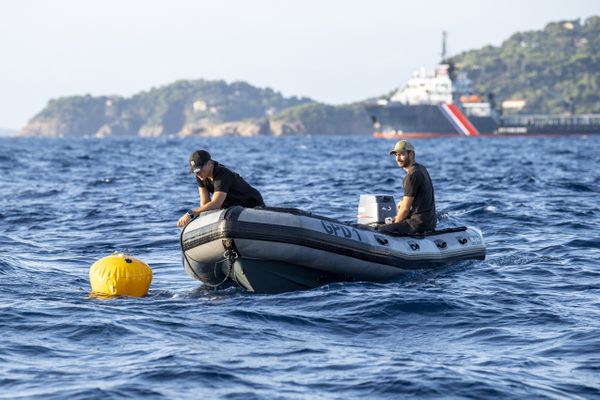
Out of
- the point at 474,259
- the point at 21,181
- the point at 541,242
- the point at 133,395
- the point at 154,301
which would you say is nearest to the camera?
the point at 133,395

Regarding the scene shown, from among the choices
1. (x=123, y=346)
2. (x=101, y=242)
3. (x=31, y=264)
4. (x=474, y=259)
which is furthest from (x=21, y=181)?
(x=123, y=346)

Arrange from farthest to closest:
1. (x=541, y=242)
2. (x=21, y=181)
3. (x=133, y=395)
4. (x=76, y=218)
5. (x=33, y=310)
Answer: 1. (x=21, y=181)
2. (x=76, y=218)
3. (x=541, y=242)
4. (x=33, y=310)
5. (x=133, y=395)

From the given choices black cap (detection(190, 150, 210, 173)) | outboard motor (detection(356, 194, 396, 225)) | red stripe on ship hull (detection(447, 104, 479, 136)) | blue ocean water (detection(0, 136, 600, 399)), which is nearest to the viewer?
blue ocean water (detection(0, 136, 600, 399))

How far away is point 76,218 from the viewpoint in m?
20.0

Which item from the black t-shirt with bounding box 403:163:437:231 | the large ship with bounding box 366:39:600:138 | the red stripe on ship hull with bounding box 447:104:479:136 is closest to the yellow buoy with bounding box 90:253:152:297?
the black t-shirt with bounding box 403:163:437:231

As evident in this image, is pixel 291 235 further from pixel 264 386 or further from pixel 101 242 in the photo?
pixel 101 242

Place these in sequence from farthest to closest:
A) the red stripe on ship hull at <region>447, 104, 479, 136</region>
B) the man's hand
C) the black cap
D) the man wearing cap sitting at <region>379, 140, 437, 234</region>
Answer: the red stripe on ship hull at <region>447, 104, 479, 136</region>
the man wearing cap sitting at <region>379, 140, 437, 234</region>
the man's hand
the black cap

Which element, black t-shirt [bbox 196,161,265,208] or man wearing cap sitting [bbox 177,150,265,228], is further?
black t-shirt [bbox 196,161,265,208]

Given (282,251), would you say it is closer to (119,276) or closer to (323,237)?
(323,237)

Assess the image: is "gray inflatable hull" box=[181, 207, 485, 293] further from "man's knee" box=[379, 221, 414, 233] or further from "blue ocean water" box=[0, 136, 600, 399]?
"man's knee" box=[379, 221, 414, 233]

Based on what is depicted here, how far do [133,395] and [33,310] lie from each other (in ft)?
11.2

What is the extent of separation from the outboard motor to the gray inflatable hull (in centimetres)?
128

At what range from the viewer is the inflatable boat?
35.4 feet

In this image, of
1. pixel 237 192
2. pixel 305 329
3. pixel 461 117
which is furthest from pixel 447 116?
pixel 305 329
